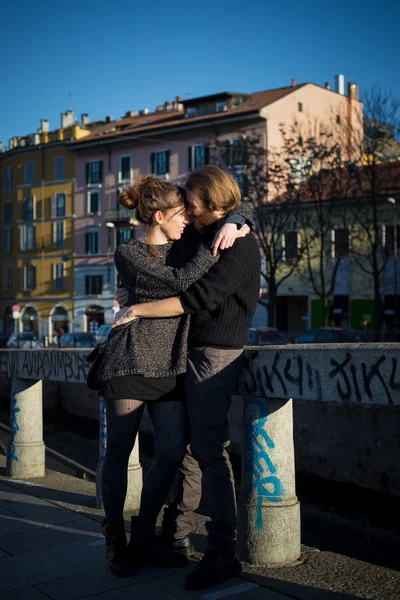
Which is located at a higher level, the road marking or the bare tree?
the bare tree

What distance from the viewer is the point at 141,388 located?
3871mm

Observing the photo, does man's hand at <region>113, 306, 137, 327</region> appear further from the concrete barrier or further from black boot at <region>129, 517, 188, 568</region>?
black boot at <region>129, 517, 188, 568</region>

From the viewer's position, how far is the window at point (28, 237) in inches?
2309

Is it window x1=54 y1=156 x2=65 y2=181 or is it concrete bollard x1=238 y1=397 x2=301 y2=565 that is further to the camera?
window x1=54 y1=156 x2=65 y2=181

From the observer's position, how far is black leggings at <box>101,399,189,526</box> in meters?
3.88

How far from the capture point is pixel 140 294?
3906 mm

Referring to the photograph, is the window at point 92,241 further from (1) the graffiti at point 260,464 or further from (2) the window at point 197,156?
(1) the graffiti at point 260,464

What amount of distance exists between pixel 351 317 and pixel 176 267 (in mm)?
38421

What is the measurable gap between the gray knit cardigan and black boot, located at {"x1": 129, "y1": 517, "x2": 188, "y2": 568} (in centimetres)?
76

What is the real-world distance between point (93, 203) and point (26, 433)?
48845mm

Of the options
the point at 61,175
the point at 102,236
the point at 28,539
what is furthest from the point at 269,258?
the point at 28,539

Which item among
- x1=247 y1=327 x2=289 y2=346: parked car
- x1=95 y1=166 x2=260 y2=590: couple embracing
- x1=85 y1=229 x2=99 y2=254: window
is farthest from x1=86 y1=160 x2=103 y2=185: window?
x1=95 y1=166 x2=260 y2=590: couple embracing

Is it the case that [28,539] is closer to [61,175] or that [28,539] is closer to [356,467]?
[356,467]

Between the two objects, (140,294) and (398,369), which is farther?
(140,294)
